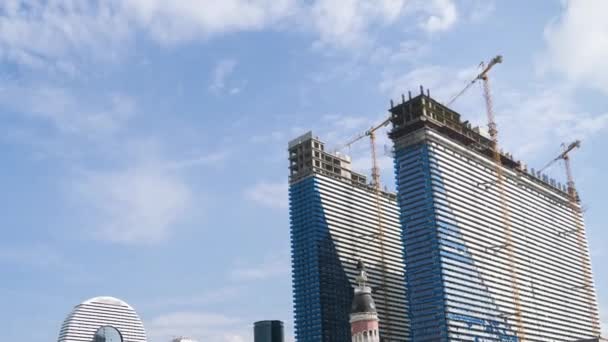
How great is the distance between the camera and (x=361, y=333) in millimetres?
117938

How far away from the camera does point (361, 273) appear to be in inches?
4906

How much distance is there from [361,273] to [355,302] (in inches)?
209

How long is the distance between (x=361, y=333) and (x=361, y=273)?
10877 mm

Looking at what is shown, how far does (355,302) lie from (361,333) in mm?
5766

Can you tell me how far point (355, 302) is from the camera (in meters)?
122

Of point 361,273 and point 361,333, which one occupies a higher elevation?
point 361,273
